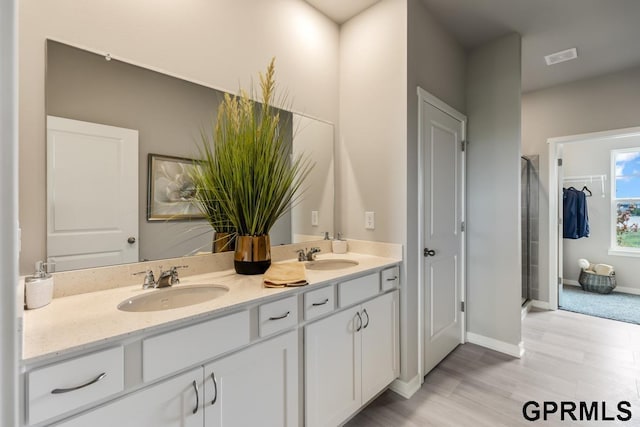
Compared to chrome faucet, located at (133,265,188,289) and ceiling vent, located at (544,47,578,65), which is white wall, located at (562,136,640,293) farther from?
chrome faucet, located at (133,265,188,289)

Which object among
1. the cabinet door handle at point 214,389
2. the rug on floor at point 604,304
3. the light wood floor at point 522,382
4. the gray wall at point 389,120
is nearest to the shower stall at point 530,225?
the rug on floor at point 604,304

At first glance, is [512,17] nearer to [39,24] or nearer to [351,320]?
[351,320]

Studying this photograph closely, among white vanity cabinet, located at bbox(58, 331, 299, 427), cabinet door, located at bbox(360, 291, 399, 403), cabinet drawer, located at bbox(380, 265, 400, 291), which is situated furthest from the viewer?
cabinet drawer, located at bbox(380, 265, 400, 291)

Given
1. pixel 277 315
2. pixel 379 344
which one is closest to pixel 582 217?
pixel 379 344

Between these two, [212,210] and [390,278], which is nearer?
[212,210]

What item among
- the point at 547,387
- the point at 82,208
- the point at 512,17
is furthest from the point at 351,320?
the point at 512,17

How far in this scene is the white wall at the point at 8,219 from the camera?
433 millimetres

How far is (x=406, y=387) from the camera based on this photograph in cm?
197

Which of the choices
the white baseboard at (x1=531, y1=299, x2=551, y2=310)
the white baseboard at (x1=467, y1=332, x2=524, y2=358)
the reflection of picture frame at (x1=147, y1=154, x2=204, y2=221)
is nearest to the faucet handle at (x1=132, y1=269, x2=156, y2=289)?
the reflection of picture frame at (x1=147, y1=154, x2=204, y2=221)

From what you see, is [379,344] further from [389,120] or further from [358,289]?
[389,120]

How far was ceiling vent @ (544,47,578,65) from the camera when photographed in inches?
109

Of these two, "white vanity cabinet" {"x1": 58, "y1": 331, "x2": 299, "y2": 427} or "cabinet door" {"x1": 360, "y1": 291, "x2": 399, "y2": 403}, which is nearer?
"white vanity cabinet" {"x1": 58, "y1": 331, "x2": 299, "y2": 427}

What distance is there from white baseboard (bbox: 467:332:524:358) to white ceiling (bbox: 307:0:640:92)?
101 inches

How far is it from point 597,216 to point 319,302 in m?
4.96
